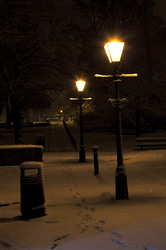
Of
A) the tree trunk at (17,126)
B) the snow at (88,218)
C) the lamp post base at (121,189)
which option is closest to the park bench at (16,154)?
the snow at (88,218)

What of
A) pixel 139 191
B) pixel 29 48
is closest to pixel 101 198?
pixel 139 191

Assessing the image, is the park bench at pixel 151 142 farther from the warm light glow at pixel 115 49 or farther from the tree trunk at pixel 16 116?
the warm light glow at pixel 115 49

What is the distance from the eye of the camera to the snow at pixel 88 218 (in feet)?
14.0

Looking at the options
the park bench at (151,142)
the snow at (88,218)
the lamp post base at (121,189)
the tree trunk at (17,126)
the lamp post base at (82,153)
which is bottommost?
the snow at (88,218)

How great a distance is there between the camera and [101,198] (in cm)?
753

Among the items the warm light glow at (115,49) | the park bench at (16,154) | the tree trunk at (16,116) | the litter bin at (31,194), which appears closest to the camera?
the litter bin at (31,194)

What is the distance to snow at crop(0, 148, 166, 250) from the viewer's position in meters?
4.28

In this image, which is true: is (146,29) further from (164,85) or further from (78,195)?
(78,195)

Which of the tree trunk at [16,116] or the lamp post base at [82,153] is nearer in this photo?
the lamp post base at [82,153]

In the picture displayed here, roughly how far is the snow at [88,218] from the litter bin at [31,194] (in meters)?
0.15

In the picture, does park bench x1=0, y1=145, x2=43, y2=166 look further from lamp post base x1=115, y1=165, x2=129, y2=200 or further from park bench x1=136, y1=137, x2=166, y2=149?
park bench x1=136, y1=137, x2=166, y2=149

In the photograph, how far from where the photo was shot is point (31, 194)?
19.0 ft

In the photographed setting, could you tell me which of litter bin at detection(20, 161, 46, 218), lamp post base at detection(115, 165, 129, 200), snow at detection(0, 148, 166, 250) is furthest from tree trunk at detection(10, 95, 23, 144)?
litter bin at detection(20, 161, 46, 218)

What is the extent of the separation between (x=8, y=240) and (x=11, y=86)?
1423 cm
